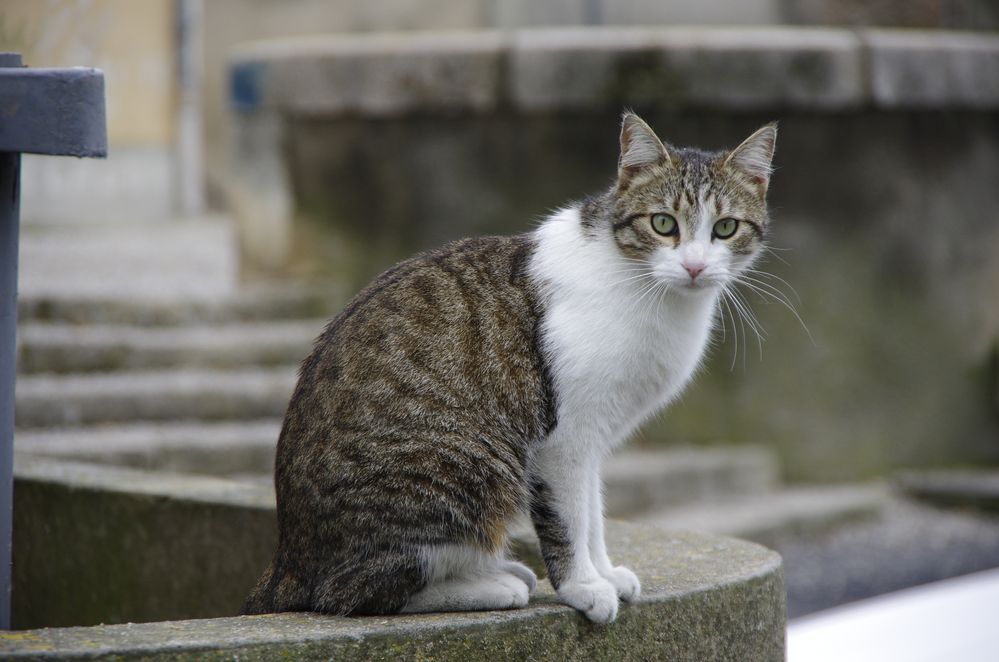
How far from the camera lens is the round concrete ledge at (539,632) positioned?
196cm

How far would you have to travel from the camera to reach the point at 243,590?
298 centimetres

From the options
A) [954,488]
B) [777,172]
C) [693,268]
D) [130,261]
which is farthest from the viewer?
[130,261]

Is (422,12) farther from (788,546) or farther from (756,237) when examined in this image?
(756,237)

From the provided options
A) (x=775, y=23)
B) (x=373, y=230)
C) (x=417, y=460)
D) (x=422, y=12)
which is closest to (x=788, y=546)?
(x=373, y=230)

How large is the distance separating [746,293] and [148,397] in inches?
107

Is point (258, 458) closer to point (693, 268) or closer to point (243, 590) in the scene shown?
point (243, 590)

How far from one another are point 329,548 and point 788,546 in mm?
3634

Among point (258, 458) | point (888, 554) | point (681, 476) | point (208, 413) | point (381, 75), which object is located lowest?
point (888, 554)

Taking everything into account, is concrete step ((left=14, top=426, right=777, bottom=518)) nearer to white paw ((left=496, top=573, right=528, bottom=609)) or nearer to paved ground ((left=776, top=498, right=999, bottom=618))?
paved ground ((left=776, top=498, right=999, bottom=618))

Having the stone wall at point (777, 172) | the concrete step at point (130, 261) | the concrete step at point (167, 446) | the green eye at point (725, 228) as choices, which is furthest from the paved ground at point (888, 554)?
the concrete step at point (130, 261)

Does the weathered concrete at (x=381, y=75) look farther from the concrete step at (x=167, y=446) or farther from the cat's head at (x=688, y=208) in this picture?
the cat's head at (x=688, y=208)

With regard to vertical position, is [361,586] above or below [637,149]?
below

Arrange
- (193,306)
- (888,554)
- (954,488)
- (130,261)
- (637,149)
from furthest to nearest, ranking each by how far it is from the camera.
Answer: (130,261) → (193,306) → (954,488) → (888,554) → (637,149)

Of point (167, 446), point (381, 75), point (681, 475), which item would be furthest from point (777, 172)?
point (167, 446)
